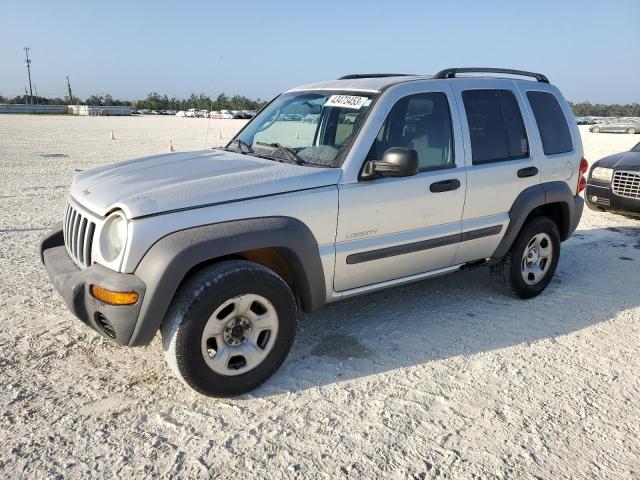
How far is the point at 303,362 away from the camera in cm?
374

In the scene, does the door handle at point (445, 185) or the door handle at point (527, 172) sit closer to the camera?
the door handle at point (445, 185)

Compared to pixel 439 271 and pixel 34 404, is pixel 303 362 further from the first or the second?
pixel 34 404

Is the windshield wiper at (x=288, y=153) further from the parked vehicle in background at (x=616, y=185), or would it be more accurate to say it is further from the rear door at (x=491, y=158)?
the parked vehicle in background at (x=616, y=185)

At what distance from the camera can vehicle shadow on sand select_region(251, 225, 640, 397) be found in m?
3.73

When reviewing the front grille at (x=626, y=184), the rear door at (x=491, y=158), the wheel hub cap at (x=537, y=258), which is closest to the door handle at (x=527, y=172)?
the rear door at (x=491, y=158)

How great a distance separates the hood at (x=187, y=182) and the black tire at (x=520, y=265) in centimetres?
208

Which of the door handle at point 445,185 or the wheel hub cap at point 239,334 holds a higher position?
the door handle at point 445,185

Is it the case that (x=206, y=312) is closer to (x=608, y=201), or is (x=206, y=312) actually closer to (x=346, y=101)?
(x=346, y=101)

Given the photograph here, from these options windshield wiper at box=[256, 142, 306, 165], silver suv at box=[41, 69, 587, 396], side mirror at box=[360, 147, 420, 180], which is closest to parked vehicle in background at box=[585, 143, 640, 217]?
silver suv at box=[41, 69, 587, 396]

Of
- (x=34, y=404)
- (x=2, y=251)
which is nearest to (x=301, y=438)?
(x=34, y=404)

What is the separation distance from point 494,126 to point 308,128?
154 cm

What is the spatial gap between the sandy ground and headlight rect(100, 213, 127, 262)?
87 cm

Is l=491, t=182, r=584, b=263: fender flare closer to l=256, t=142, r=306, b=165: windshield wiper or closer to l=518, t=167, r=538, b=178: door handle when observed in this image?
l=518, t=167, r=538, b=178: door handle

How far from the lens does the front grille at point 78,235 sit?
327cm
